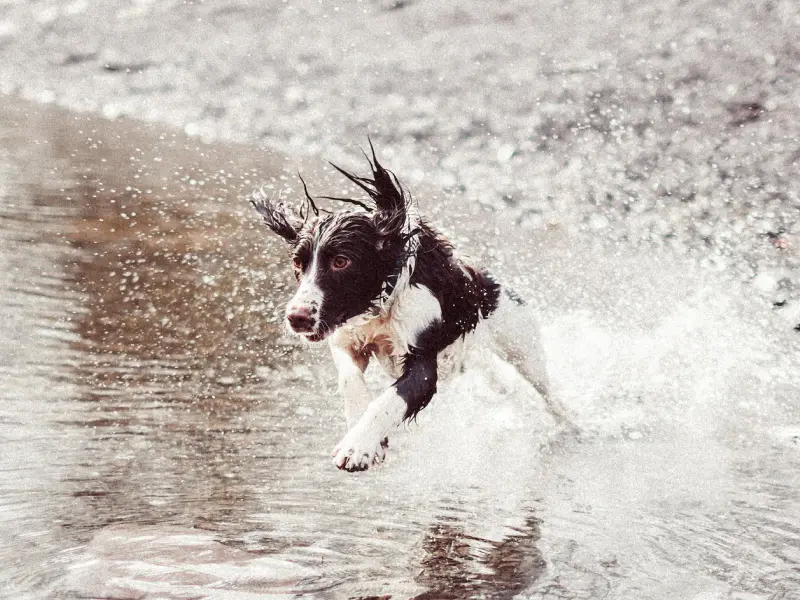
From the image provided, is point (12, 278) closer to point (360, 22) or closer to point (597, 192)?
point (597, 192)

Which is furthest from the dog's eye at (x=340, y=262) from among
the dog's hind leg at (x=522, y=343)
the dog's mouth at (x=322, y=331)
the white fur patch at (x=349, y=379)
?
the dog's hind leg at (x=522, y=343)

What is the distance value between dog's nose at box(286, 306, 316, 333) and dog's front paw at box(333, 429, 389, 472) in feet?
1.35

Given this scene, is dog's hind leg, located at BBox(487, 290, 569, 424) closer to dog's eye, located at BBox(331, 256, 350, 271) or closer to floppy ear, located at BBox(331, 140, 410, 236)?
floppy ear, located at BBox(331, 140, 410, 236)

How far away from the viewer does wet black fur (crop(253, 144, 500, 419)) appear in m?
3.81

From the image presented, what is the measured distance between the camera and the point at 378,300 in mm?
3980

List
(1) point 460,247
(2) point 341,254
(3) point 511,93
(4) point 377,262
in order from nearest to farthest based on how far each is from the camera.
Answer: (2) point 341,254, (4) point 377,262, (1) point 460,247, (3) point 511,93

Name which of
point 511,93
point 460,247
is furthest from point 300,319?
point 511,93

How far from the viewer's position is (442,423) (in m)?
5.20

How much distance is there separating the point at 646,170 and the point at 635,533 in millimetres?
5707

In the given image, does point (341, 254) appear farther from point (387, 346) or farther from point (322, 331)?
point (387, 346)

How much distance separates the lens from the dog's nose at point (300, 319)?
3625 millimetres

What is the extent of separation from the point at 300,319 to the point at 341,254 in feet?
1.11

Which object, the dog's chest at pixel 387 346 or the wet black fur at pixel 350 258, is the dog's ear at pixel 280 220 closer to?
the wet black fur at pixel 350 258

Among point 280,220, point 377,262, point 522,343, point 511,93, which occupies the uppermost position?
point 511,93
